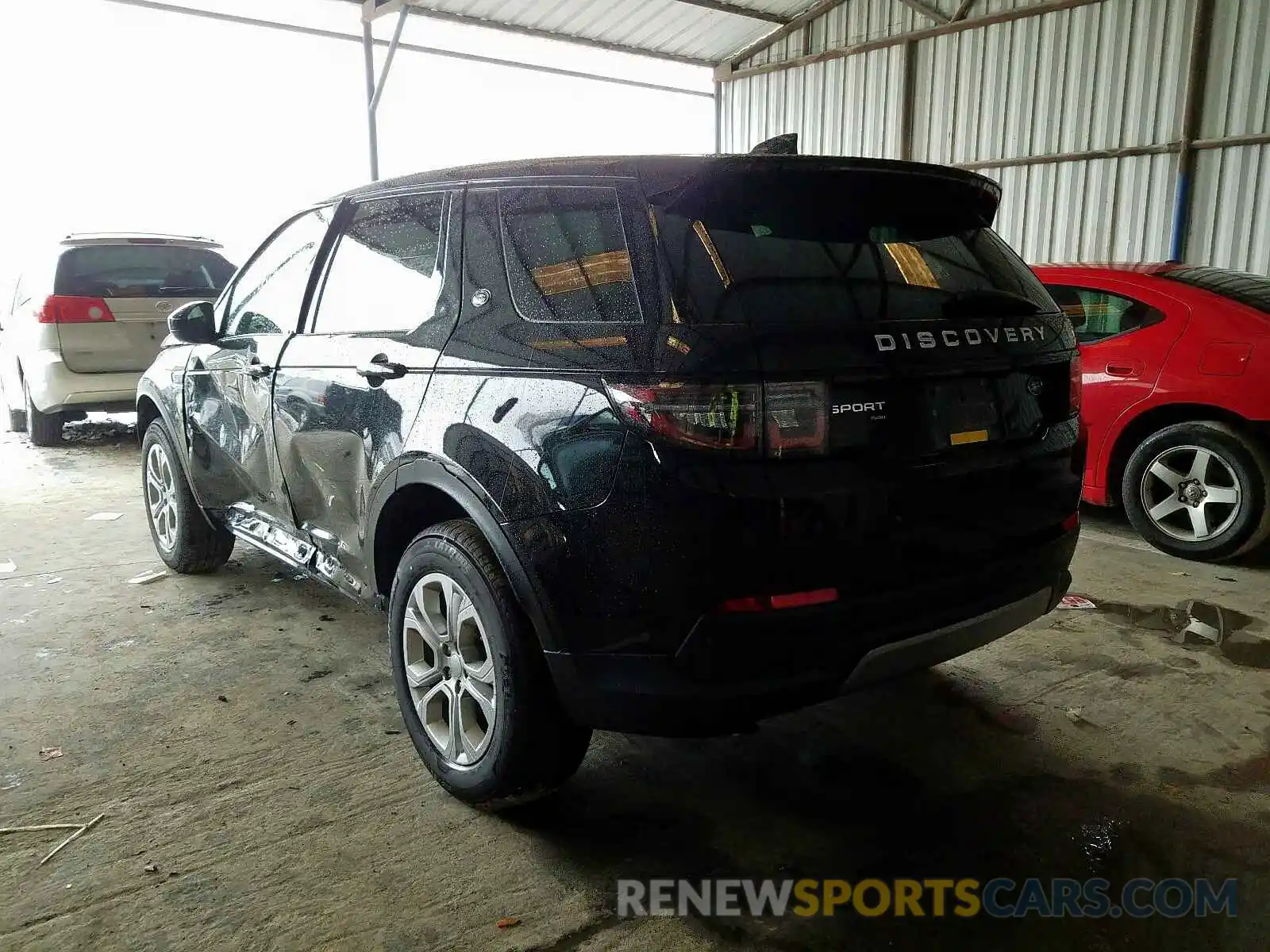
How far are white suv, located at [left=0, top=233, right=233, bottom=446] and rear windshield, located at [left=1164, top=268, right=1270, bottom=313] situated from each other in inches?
279

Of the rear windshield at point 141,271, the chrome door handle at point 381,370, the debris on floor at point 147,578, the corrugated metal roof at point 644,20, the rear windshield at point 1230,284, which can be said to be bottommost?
the debris on floor at point 147,578

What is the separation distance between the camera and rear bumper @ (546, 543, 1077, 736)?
1.94 metres

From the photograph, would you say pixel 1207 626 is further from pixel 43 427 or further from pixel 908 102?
pixel 908 102

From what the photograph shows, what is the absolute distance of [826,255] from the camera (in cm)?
214

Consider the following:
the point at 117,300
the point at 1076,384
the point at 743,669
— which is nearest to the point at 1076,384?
the point at 1076,384

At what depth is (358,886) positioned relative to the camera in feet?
7.18

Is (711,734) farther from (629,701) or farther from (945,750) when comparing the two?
(945,750)

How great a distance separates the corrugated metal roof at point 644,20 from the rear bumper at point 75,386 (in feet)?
22.7

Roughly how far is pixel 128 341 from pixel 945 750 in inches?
281

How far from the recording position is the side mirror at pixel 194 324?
384 cm

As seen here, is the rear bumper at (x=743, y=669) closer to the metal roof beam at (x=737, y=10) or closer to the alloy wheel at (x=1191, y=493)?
the alloy wheel at (x=1191, y=493)

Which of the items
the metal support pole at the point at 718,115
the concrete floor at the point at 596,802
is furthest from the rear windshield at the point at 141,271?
the metal support pole at the point at 718,115

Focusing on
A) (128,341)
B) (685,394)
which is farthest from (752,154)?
(128,341)

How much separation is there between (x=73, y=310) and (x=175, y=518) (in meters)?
3.92
